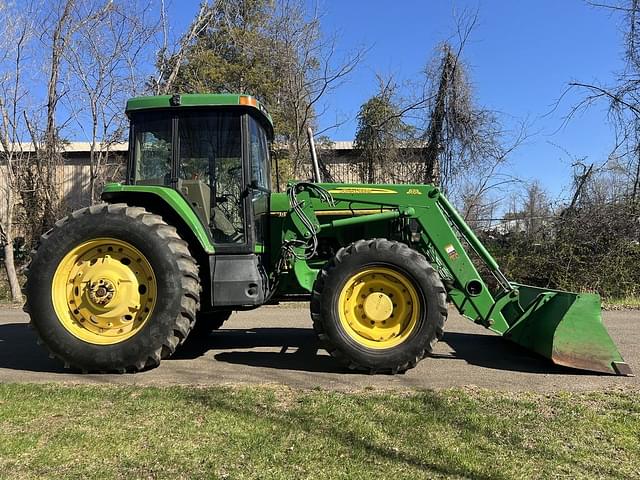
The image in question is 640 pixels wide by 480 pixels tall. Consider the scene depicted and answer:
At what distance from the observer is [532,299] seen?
5.52 m

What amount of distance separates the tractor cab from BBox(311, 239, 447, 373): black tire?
0.74 m

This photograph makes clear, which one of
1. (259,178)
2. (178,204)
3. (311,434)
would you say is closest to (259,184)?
(259,178)

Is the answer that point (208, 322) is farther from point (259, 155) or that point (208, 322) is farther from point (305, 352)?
point (259, 155)

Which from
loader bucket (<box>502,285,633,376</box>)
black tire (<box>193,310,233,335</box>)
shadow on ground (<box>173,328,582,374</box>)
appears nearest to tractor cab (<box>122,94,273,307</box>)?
shadow on ground (<box>173,328,582,374</box>)

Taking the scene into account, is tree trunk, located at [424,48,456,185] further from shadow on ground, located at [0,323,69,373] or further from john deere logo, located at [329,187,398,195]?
shadow on ground, located at [0,323,69,373]

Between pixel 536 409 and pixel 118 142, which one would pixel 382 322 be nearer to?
pixel 536 409

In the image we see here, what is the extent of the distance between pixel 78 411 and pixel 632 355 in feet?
17.9

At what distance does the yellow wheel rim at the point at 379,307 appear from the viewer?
489 cm

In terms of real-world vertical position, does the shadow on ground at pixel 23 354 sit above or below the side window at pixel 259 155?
below

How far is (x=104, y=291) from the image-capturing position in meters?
4.87

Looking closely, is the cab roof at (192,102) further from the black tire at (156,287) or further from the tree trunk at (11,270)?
the tree trunk at (11,270)

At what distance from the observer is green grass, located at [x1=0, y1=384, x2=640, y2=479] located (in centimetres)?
292

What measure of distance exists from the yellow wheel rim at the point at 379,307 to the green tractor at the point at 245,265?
13 mm

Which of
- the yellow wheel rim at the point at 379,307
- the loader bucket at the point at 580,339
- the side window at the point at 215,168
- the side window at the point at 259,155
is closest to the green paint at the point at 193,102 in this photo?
the side window at the point at 215,168
